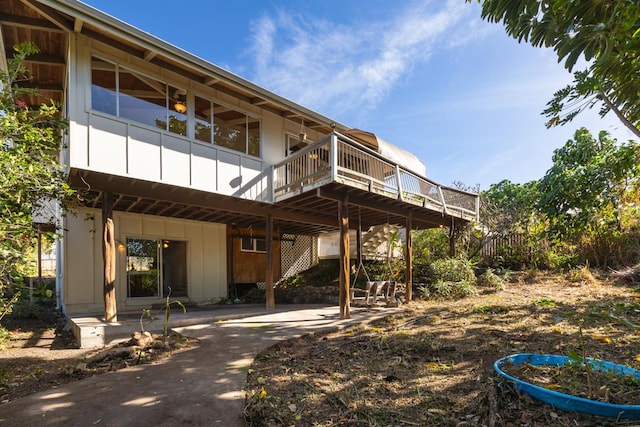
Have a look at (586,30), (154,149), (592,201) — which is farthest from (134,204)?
(592,201)

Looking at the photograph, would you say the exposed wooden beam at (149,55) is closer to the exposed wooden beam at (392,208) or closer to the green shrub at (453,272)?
the exposed wooden beam at (392,208)

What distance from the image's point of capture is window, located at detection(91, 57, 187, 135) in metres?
6.27

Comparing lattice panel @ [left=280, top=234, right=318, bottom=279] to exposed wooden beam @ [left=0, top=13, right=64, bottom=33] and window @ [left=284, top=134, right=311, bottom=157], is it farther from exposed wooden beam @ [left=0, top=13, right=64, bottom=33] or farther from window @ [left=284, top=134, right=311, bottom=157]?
exposed wooden beam @ [left=0, top=13, right=64, bottom=33]

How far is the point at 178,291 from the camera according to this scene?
9.48 m

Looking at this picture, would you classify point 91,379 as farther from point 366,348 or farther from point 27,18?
point 27,18

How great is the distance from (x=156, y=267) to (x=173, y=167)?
140 inches

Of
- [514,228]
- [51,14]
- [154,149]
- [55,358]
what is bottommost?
[55,358]

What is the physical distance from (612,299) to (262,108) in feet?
30.7

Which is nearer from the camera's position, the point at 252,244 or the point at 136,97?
the point at 136,97

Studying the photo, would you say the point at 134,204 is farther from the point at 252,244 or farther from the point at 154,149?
the point at 252,244

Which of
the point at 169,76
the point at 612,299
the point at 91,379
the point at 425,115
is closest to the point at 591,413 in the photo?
the point at 91,379

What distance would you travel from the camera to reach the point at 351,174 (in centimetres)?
769

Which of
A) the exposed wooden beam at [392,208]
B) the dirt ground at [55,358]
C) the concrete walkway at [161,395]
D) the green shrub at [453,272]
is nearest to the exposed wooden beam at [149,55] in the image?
the exposed wooden beam at [392,208]

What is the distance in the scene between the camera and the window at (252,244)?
12.0 meters
